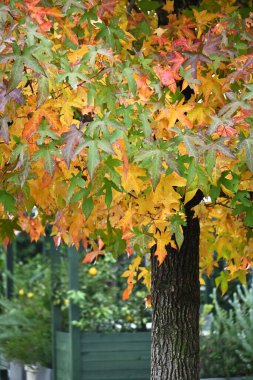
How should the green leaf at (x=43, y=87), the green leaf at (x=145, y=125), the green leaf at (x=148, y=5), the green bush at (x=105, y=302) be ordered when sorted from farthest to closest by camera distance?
1. the green bush at (x=105, y=302)
2. the green leaf at (x=148, y=5)
3. the green leaf at (x=145, y=125)
4. the green leaf at (x=43, y=87)

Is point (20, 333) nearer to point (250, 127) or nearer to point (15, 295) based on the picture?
point (15, 295)

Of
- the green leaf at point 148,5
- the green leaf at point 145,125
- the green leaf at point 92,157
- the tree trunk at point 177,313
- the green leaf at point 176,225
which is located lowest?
the tree trunk at point 177,313

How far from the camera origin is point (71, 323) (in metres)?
8.71

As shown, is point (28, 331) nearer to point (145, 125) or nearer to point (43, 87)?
point (145, 125)

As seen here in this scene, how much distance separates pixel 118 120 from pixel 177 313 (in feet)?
5.57

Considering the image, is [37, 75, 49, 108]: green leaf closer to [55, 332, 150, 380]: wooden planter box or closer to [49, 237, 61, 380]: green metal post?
[55, 332, 150, 380]: wooden planter box

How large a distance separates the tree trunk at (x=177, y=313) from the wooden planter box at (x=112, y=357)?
360 centimetres

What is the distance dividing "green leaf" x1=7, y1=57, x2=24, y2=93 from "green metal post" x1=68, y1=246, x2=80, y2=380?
5.38 m

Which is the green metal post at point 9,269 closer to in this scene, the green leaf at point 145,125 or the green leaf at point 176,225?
the green leaf at point 176,225

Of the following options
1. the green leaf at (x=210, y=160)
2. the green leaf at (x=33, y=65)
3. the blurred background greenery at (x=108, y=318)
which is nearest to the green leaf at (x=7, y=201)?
the green leaf at (x=33, y=65)

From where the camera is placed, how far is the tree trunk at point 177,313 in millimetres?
5102

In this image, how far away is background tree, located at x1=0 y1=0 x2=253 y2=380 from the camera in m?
3.52

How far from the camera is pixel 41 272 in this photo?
11852 mm

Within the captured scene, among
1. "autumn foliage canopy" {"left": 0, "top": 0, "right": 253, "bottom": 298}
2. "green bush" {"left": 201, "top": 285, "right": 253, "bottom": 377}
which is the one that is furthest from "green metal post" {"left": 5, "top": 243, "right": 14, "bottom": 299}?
"autumn foliage canopy" {"left": 0, "top": 0, "right": 253, "bottom": 298}
